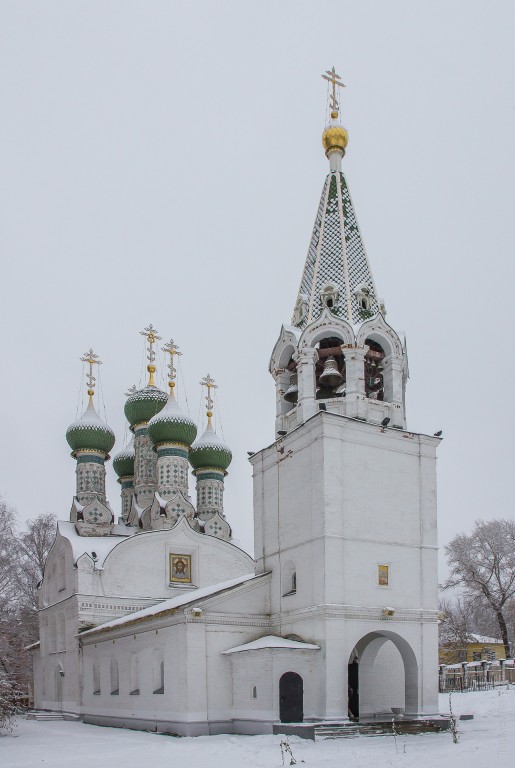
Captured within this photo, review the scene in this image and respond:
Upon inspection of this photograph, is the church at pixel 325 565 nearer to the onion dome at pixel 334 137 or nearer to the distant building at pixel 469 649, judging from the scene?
the onion dome at pixel 334 137

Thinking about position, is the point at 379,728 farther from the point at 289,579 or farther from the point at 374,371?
the point at 374,371

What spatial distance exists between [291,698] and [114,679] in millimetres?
7256

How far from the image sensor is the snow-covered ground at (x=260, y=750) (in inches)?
497

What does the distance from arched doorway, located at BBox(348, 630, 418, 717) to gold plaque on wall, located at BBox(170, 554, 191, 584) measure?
895 cm

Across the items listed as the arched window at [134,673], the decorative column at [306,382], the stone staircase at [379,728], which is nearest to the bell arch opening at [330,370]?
the decorative column at [306,382]

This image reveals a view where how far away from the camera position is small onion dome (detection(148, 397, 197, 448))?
93.1ft

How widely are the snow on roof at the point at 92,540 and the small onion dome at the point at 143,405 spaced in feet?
13.5

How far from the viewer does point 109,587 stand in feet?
83.0

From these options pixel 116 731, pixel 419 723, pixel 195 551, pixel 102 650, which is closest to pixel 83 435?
pixel 195 551

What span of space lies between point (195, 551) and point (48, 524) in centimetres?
1169

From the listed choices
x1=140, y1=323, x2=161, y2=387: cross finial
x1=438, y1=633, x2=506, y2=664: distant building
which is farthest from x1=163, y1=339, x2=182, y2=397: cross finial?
x1=438, y1=633, x2=506, y2=664: distant building

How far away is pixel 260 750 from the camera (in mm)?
14406

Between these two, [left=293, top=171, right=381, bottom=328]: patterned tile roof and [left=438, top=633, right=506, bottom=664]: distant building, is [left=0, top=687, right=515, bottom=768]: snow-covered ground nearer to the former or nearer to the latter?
[left=293, top=171, right=381, bottom=328]: patterned tile roof

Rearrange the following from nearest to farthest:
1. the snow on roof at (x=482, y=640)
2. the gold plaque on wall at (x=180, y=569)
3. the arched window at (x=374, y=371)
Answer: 1. the arched window at (x=374, y=371)
2. the gold plaque on wall at (x=180, y=569)
3. the snow on roof at (x=482, y=640)
